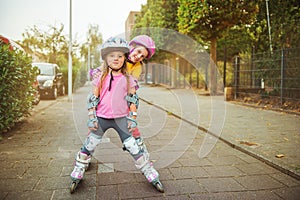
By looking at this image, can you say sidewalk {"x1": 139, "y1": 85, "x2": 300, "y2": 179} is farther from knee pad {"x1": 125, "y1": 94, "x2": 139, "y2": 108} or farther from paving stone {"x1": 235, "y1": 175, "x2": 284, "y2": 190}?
knee pad {"x1": 125, "y1": 94, "x2": 139, "y2": 108}

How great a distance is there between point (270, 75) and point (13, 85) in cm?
858

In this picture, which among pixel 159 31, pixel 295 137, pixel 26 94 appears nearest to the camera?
pixel 295 137

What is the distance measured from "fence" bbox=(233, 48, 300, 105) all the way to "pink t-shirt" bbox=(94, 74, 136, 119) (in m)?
7.63

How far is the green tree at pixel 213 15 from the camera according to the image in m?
12.9

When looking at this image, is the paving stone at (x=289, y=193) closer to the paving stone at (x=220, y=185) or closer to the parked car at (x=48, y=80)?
the paving stone at (x=220, y=185)

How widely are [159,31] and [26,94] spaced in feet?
56.0

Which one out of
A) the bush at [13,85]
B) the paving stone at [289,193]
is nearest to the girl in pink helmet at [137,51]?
the paving stone at [289,193]

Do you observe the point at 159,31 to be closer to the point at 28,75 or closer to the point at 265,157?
the point at 28,75

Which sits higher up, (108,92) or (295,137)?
(108,92)

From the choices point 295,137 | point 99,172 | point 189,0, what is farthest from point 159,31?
point 99,172

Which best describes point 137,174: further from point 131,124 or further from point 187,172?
point 131,124

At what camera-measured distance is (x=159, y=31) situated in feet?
74.7

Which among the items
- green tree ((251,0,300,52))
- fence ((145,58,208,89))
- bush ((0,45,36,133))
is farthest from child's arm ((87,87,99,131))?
fence ((145,58,208,89))

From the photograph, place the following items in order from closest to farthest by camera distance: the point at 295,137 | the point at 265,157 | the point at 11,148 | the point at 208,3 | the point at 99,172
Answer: the point at 99,172
the point at 265,157
the point at 11,148
the point at 295,137
the point at 208,3
